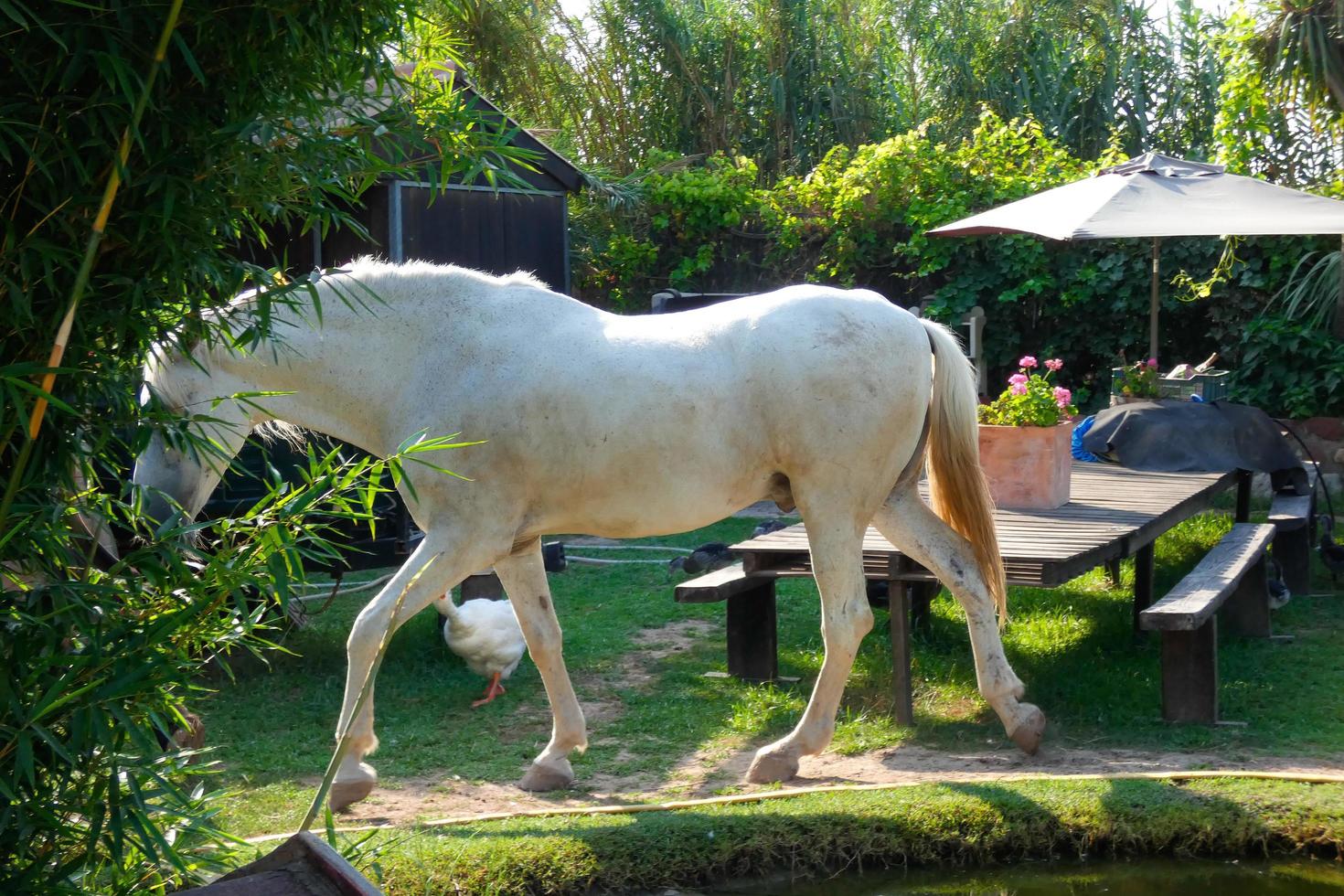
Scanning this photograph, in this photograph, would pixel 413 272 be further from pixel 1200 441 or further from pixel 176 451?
pixel 1200 441

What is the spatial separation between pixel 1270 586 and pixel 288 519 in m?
5.81

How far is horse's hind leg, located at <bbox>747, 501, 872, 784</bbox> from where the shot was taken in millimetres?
4383

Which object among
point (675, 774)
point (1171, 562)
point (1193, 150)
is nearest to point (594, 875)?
point (675, 774)

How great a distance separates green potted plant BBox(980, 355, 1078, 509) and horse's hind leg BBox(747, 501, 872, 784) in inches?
72.1

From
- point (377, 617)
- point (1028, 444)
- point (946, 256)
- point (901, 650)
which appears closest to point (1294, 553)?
point (1028, 444)

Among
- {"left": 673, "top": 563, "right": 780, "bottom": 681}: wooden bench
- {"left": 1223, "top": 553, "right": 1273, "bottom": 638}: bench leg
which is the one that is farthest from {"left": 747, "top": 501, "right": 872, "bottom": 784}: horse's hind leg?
{"left": 1223, "top": 553, "right": 1273, "bottom": 638}: bench leg

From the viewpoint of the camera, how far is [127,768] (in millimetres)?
2188

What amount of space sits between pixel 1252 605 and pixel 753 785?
3105mm

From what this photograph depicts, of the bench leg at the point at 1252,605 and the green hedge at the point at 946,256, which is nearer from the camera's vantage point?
the bench leg at the point at 1252,605

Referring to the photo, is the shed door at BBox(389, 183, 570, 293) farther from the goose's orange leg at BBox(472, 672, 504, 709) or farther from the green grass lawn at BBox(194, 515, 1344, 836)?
the goose's orange leg at BBox(472, 672, 504, 709)

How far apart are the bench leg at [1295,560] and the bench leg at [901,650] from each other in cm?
321

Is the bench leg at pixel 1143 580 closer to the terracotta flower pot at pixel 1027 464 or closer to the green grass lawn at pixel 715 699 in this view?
the green grass lawn at pixel 715 699

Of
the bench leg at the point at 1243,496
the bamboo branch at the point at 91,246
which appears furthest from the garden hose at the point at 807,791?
the bench leg at the point at 1243,496

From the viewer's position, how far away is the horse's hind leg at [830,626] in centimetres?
438
